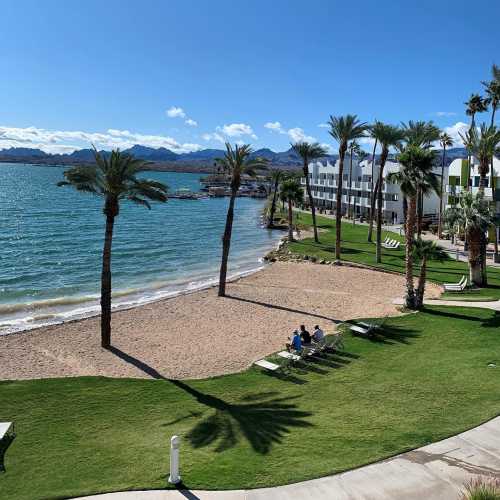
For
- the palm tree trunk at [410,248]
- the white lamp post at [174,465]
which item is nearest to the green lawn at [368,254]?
the palm tree trunk at [410,248]

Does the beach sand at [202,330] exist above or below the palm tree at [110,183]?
below

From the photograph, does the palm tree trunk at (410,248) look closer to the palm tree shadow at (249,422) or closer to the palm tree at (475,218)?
the palm tree at (475,218)

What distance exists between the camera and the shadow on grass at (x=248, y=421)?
12.5 meters

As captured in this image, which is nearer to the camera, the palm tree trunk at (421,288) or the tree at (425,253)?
the tree at (425,253)

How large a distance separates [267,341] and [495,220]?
15.8m

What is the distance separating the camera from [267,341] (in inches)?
911

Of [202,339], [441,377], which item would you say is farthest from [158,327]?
[441,377]

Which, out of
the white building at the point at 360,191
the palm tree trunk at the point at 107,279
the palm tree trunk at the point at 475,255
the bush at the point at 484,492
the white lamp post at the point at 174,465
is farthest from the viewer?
the white building at the point at 360,191

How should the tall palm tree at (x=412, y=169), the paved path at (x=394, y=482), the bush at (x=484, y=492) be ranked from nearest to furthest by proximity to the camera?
the bush at (x=484, y=492)
the paved path at (x=394, y=482)
the tall palm tree at (x=412, y=169)

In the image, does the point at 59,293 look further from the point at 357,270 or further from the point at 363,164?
the point at 363,164

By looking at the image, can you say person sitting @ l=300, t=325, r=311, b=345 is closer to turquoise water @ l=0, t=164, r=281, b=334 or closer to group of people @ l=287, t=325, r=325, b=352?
Answer: group of people @ l=287, t=325, r=325, b=352

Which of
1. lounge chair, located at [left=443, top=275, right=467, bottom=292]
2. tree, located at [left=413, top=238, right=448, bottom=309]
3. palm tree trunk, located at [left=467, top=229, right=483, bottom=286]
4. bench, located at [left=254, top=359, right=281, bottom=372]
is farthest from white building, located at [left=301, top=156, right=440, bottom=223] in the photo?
bench, located at [left=254, top=359, right=281, bottom=372]

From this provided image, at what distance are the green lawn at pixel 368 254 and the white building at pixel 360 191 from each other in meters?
5.88

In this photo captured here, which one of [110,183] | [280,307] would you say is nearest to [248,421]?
[110,183]
